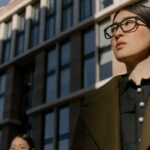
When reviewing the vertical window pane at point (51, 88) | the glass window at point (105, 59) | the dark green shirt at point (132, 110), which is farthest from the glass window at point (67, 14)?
the dark green shirt at point (132, 110)

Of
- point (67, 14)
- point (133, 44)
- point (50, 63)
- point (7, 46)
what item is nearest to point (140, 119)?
point (133, 44)

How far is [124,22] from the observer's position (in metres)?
1.82

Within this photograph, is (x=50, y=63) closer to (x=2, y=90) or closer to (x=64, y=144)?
(x=2, y=90)

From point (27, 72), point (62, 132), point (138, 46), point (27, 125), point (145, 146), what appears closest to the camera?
point (145, 146)

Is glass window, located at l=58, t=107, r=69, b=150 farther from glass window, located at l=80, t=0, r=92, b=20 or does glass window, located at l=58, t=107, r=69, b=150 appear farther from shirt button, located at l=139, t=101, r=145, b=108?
shirt button, located at l=139, t=101, r=145, b=108

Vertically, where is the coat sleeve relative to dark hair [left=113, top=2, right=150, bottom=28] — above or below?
below

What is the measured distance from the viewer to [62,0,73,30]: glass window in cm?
2300

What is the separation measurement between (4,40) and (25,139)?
2339 centimetres

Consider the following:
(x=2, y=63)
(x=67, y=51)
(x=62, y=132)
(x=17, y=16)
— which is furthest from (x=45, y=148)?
(x=17, y=16)

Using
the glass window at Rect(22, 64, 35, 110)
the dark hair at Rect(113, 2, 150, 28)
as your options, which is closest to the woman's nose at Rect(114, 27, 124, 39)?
the dark hair at Rect(113, 2, 150, 28)

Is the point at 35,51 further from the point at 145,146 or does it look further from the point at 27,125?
the point at 145,146

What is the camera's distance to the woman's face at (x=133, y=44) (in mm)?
1771

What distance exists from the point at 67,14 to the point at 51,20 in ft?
4.30

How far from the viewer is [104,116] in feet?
5.81
